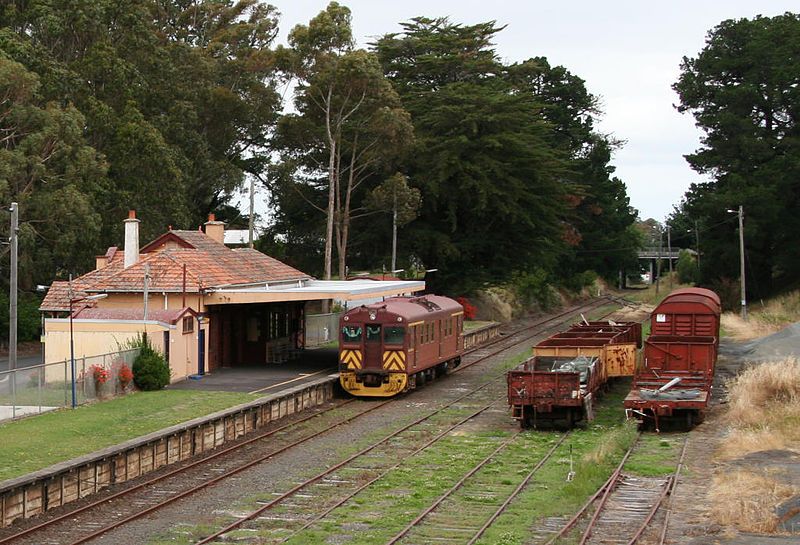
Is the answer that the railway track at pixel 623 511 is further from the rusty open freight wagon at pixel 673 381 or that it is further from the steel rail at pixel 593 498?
the rusty open freight wagon at pixel 673 381

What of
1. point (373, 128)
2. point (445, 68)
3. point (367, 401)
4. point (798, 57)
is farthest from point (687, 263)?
point (367, 401)

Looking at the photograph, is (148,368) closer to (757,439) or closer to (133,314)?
(133,314)

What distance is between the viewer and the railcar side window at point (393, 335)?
31156 millimetres

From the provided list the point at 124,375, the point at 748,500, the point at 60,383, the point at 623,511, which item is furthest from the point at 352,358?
the point at 748,500

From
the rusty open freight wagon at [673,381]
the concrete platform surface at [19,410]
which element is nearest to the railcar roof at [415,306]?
the rusty open freight wagon at [673,381]

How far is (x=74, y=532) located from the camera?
16.5 meters

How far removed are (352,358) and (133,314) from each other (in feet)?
21.9

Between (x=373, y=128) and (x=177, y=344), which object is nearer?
(x=177, y=344)

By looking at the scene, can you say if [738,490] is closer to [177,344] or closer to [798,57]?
[177,344]

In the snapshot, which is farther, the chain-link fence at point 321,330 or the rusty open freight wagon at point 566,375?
the chain-link fence at point 321,330

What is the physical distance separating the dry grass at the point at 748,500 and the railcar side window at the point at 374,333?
13261mm

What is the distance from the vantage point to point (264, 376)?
33594 mm

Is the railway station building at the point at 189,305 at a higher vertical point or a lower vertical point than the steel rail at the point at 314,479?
higher

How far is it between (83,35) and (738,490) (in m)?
40.9
